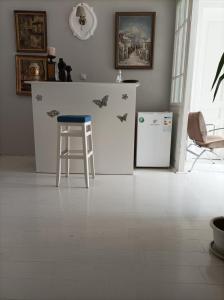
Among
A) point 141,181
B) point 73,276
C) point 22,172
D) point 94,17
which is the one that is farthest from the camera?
point 94,17

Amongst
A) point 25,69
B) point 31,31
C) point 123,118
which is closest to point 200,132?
point 123,118

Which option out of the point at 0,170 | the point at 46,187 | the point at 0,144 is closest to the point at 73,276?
the point at 46,187

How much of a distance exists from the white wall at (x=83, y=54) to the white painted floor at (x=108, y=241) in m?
1.33

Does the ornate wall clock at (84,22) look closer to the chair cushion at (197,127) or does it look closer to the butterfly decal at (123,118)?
the butterfly decal at (123,118)

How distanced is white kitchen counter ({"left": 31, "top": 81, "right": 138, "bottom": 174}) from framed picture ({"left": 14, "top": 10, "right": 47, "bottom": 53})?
1.03 metres

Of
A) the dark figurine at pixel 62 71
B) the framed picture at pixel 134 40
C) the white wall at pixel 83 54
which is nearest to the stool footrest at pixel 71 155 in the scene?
the dark figurine at pixel 62 71

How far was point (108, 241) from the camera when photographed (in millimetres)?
1509

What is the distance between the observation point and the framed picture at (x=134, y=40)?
3284mm

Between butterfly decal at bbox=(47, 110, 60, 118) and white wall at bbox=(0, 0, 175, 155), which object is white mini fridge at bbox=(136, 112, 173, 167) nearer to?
white wall at bbox=(0, 0, 175, 155)

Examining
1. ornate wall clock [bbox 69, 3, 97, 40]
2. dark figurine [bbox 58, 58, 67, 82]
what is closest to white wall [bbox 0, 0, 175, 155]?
ornate wall clock [bbox 69, 3, 97, 40]

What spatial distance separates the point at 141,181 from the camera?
268 cm

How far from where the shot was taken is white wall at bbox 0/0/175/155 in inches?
130

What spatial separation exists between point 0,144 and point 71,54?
1653mm

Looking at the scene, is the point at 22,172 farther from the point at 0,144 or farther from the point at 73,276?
the point at 73,276
